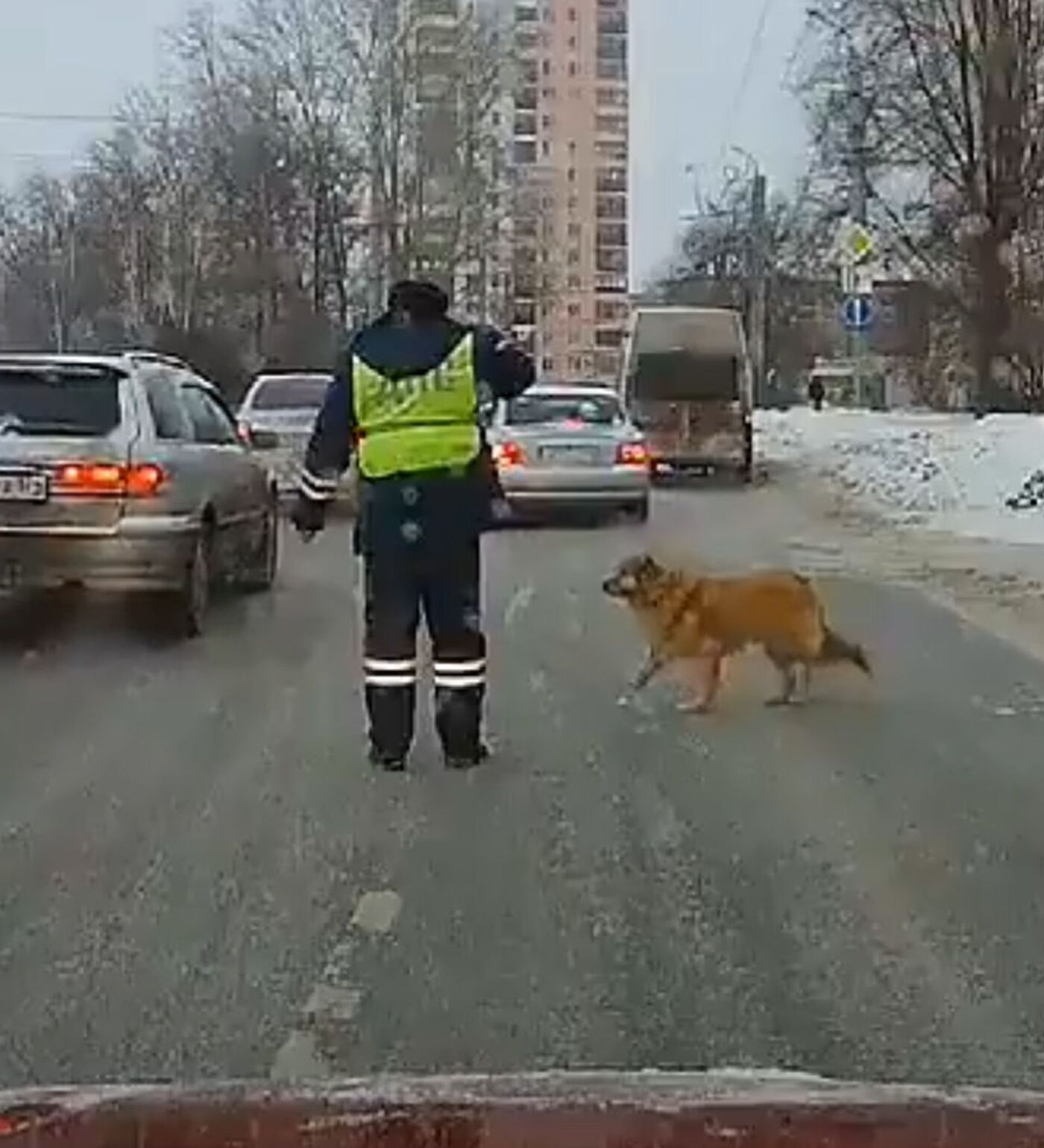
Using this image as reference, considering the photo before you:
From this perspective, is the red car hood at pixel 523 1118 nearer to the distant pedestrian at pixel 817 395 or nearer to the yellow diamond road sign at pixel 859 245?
the yellow diamond road sign at pixel 859 245

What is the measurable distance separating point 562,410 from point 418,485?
1837 cm

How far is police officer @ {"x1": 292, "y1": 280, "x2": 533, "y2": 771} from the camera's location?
32.0ft

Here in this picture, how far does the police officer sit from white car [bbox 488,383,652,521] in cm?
1665

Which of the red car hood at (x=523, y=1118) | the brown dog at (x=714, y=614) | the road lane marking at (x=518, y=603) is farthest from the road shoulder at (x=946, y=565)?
the red car hood at (x=523, y=1118)

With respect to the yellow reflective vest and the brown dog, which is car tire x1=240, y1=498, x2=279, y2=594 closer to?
the brown dog

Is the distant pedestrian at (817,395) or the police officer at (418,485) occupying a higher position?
the police officer at (418,485)

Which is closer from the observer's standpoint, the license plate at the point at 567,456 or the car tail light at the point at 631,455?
the license plate at the point at 567,456

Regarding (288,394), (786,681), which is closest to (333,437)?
(786,681)

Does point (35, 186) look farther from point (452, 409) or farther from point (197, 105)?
point (452, 409)

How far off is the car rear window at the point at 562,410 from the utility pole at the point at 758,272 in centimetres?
3844

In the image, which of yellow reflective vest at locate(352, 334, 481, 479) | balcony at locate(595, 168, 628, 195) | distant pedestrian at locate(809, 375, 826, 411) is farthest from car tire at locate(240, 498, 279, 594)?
balcony at locate(595, 168, 628, 195)

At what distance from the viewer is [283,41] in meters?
72.5

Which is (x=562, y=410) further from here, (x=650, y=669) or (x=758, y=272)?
(x=758, y=272)

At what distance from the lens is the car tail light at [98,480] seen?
47.8 ft
